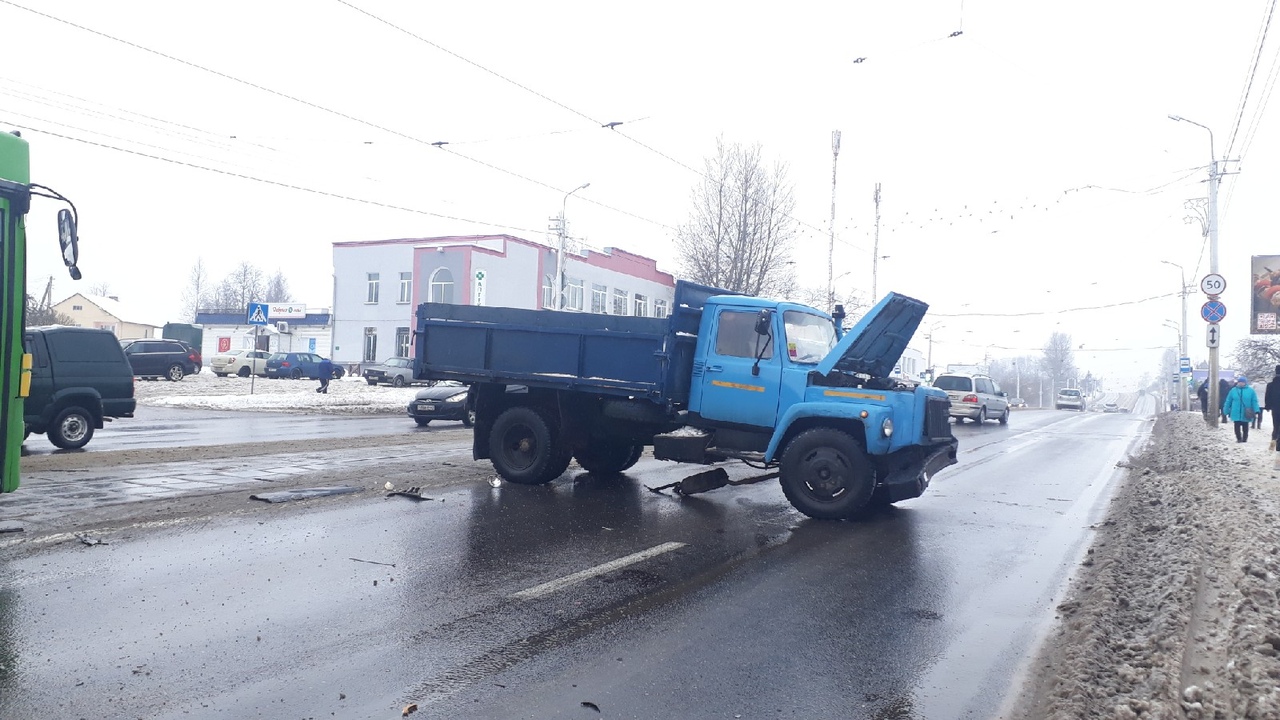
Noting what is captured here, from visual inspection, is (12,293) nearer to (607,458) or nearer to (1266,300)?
(607,458)

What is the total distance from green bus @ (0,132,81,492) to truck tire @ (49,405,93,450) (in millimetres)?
7552

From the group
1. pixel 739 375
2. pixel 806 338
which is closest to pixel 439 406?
pixel 739 375

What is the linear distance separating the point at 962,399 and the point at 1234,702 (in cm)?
2827

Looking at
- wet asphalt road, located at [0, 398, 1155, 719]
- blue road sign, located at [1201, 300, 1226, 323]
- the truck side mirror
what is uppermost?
blue road sign, located at [1201, 300, 1226, 323]

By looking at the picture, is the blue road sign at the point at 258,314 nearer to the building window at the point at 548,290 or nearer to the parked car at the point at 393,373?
the parked car at the point at 393,373

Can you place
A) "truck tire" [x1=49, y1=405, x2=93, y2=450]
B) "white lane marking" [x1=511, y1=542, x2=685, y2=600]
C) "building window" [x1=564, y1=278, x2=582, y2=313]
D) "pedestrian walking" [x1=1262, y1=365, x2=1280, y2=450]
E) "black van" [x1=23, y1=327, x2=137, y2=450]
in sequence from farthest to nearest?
"building window" [x1=564, y1=278, x2=582, y2=313] → "pedestrian walking" [x1=1262, y1=365, x2=1280, y2=450] → "truck tire" [x1=49, y1=405, x2=93, y2=450] → "black van" [x1=23, y1=327, x2=137, y2=450] → "white lane marking" [x1=511, y1=542, x2=685, y2=600]

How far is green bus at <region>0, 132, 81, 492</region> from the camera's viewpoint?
710cm

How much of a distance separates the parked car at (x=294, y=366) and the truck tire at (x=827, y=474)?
40.3 m

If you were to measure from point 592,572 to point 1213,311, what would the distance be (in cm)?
2086

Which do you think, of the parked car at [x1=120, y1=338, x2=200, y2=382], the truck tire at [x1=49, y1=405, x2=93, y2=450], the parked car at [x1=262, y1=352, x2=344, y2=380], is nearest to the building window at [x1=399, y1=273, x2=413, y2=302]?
the parked car at [x1=262, y1=352, x2=344, y2=380]

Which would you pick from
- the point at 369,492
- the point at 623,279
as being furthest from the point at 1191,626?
the point at 623,279

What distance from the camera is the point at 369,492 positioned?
10227mm

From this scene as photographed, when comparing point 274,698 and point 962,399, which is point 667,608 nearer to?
point 274,698

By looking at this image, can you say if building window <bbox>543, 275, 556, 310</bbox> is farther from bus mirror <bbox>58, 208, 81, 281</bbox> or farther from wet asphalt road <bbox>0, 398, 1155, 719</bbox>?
bus mirror <bbox>58, 208, 81, 281</bbox>
